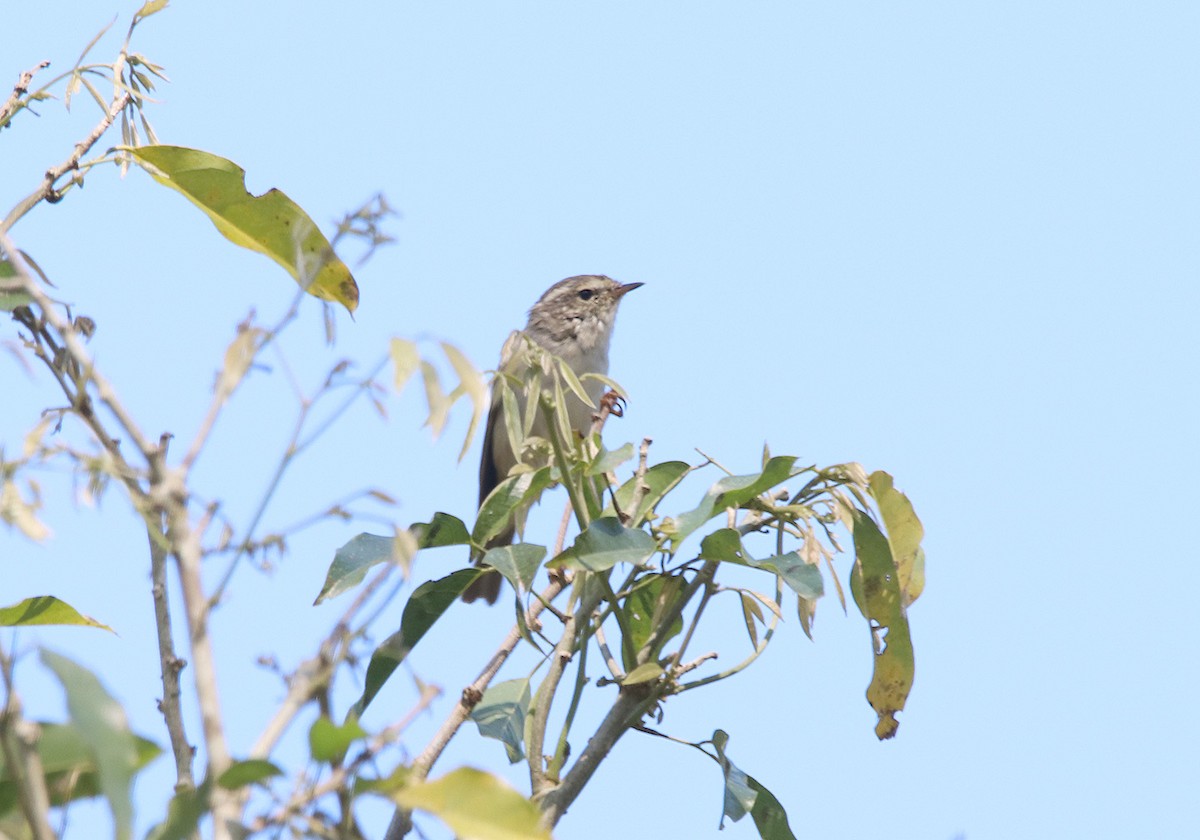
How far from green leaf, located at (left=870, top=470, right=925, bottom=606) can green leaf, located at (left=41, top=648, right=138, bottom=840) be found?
156 centimetres

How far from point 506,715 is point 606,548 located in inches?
22.7

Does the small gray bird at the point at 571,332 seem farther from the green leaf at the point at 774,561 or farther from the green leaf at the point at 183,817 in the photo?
the green leaf at the point at 183,817

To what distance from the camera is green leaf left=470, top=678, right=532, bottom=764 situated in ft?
8.52

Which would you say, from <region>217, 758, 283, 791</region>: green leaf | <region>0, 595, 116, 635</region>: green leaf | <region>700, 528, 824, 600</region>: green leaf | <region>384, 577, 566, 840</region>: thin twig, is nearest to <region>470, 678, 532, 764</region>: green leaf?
<region>384, 577, 566, 840</region>: thin twig

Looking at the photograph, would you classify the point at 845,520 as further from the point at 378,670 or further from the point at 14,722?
the point at 14,722

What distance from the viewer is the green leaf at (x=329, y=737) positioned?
1.26m

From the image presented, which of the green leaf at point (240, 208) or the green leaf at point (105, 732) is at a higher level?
the green leaf at point (240, 208)

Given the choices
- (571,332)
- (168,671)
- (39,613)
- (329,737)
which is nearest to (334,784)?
(329,737)

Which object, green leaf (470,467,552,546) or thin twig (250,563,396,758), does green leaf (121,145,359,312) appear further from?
thin twig (250,563,396,758)

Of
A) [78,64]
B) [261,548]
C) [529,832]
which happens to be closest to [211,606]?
[261,548]

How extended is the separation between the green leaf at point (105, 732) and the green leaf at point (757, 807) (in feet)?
4.57

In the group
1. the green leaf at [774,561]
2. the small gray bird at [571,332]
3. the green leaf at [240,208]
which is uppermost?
the small gray bird at [571,332]

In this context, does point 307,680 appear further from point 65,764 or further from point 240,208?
point 240,208

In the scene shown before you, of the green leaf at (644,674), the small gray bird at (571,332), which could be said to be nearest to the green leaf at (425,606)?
the green leaf at (644,674)
